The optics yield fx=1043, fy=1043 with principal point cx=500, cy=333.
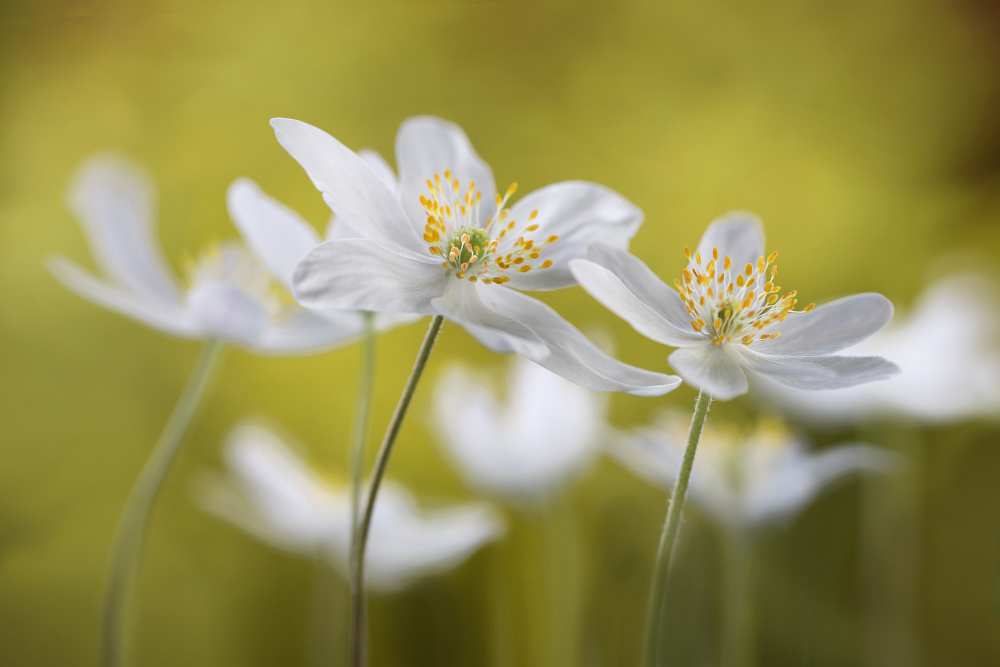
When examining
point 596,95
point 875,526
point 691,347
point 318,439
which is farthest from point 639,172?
point 691,347

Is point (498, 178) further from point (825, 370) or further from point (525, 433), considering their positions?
point (825, 370)

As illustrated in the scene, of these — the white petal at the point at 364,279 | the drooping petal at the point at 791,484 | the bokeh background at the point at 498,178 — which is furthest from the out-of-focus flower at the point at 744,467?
the bokeh background at the point at 498,178

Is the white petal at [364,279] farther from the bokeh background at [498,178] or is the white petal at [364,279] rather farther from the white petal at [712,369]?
the bokeh background at [498,178]

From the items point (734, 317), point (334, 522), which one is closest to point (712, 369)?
point (734, 317)

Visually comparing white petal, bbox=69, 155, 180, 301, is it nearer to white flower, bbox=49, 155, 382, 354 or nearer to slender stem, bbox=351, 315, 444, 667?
white flower, bbox=49, 155, 382, 354

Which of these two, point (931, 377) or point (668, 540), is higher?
point (931, 377)

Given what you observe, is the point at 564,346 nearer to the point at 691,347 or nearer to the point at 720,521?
the point at 691,347

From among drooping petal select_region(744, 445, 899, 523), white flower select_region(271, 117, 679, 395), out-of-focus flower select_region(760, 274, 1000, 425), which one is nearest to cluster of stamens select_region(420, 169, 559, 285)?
white flower select_region(271, 117, 679, 395)
